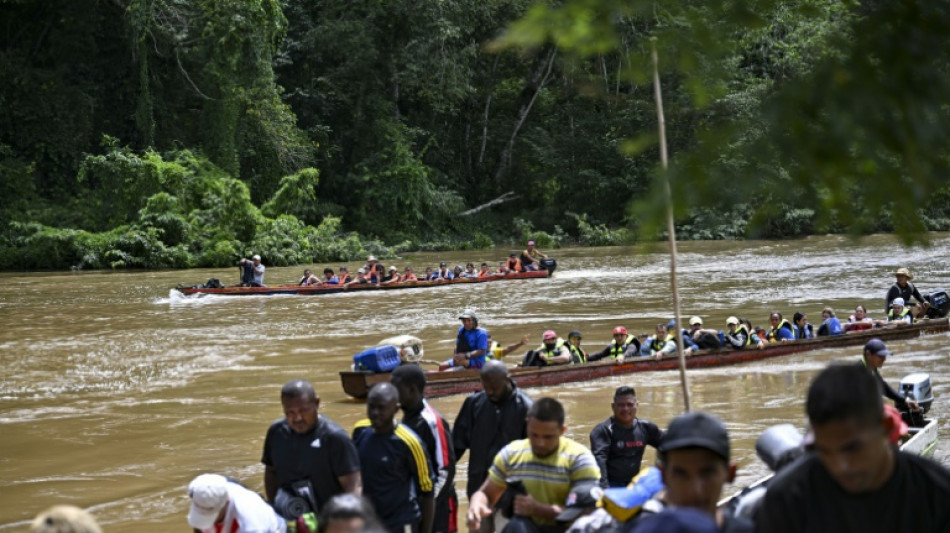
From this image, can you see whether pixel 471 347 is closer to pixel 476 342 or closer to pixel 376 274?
pixel 476 342

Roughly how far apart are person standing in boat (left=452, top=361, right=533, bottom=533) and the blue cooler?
9065mm

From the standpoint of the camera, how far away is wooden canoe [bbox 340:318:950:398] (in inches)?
621

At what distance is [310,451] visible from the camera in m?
5.68

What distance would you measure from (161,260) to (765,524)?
126ft

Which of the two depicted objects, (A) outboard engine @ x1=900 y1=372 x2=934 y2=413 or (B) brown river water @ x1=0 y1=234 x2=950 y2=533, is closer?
(A) outboard engine @ x1=900 y1=372 x2=934 y2=413

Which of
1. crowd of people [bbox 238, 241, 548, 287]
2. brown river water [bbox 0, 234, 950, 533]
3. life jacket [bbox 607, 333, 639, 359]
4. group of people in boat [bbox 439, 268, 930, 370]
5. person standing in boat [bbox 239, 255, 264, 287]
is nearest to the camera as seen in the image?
brown river water [bbox 0, 234, 950, 533]

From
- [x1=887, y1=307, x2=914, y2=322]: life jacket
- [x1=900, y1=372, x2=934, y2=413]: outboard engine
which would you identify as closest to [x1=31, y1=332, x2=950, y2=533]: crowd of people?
[x1=900, y1=372, x2=934, y2=413]: outboard engine

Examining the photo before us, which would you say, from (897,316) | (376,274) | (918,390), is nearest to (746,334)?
(897,316)

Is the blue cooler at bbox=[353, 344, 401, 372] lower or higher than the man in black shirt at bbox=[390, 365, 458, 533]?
A: lower

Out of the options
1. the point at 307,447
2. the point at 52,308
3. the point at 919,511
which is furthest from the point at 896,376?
the point at 52,308

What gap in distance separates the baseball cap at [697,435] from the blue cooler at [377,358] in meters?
12.4

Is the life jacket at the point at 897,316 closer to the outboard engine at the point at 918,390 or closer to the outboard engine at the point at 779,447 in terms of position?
the outboard engine at the point at 918,390

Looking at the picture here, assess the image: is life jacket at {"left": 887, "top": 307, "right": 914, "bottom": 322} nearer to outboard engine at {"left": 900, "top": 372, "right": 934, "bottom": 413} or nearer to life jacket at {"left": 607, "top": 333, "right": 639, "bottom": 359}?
life jacket at {"left": 607, "top": 333, "right": 639, "bottom": 359}

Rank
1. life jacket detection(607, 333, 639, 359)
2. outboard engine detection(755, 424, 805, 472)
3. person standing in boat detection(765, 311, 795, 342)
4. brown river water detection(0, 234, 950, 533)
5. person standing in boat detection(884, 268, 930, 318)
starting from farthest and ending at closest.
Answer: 1. person standing in boat detection(884, 268, 930, 318)
2. person standing in boat detection(765, 311, 795, 342)
3. life jacket detection(607, 333, 639, 359)
4. brown river water detection(0, 234, 950, 533)
5. outboard engine detection(755, 424, 805, 472)
